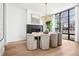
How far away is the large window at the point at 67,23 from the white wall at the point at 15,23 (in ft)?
11.8

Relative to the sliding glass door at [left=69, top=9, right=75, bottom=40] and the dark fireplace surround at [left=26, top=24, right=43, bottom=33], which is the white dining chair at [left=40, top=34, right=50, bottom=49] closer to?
the dark fireplace surround at [left=26, top=24, right=43, bottom=33]

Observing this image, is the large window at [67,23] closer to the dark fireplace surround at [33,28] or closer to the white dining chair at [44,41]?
the dark fireplace surround at [33,28]

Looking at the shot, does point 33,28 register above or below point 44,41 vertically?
above

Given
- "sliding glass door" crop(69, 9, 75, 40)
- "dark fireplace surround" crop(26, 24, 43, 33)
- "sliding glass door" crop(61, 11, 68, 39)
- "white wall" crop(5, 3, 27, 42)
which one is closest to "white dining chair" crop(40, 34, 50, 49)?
"white wall" crop(5, 3, 27, 42)

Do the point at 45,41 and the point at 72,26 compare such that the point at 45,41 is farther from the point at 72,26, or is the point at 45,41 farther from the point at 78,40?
the point at 72,26

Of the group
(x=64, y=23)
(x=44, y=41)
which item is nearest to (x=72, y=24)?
(x=64, y=23)

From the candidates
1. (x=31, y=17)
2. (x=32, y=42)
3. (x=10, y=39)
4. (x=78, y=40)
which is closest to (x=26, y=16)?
(x=31, y=17)

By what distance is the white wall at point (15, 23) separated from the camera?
6215 millimetres

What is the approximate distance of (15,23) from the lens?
671 cm

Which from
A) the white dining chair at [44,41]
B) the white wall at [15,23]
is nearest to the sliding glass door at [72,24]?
the white dining chair at [44,41]

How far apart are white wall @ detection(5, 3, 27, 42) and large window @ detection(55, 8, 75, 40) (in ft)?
11.8

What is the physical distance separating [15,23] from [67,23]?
4.61 meters

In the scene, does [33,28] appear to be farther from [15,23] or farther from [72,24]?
[72,24]

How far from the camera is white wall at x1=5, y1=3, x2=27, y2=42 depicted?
621cm
